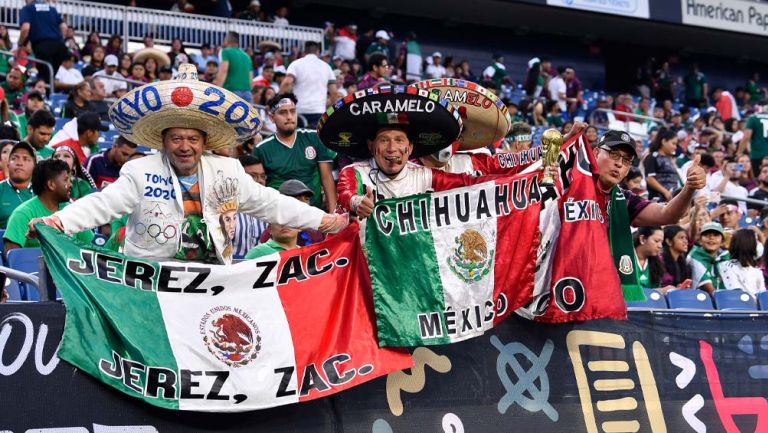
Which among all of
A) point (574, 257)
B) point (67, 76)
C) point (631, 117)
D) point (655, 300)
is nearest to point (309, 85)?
point (67, 76)

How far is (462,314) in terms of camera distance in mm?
5887

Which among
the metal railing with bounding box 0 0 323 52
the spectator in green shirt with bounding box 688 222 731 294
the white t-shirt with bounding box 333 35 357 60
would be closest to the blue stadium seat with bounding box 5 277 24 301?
the spectator in green shirt with bounding box 688 222 731 294

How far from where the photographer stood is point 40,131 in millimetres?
10188

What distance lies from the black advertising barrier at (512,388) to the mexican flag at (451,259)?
0.19 metres

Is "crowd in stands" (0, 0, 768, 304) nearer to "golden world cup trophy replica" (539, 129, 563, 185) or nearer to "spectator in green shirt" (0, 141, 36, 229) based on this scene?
"spectator in green shirt" (0, 141, 36, 229)


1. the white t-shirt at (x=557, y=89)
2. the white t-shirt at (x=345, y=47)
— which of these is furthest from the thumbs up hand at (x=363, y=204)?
the white t-shirt at (x=557, y=89)

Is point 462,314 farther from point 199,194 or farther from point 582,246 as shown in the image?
point 199,194

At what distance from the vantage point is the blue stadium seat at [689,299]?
867 centimetres

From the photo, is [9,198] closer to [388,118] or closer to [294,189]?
[294,189]

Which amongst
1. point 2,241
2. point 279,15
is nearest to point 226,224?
point 2,241

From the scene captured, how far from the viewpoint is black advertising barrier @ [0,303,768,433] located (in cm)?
497

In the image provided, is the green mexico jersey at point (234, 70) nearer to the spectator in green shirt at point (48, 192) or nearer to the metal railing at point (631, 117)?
the spectator in green shirt at point (48, 192)

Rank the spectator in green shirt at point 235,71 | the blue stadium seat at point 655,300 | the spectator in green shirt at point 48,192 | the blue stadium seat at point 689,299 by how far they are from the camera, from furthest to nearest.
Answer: the spectator in green shirt at point 235,71
the blue stadium seat at point 689,299
the blue stadium seat at point 655,300
the spectator in green shirt at point 48,192

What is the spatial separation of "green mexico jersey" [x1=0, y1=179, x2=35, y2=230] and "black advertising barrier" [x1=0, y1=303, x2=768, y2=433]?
12.4ft
